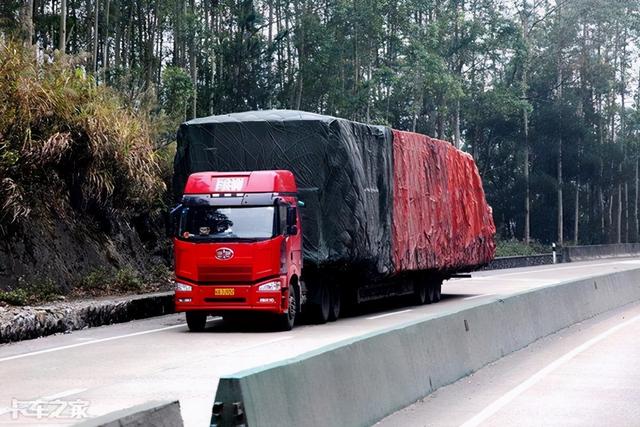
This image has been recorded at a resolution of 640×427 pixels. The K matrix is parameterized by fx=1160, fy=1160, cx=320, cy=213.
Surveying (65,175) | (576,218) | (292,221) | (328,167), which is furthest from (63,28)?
(576,218)

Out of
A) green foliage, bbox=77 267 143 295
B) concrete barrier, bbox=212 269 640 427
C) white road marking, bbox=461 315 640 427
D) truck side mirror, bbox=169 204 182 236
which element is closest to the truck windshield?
truck side mirror, bbox=169 204 182 236

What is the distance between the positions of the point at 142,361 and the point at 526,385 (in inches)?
214

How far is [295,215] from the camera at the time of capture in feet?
68.2

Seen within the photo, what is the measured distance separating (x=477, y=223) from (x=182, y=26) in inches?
1093

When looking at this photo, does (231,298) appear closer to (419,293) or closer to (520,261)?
(419,293)

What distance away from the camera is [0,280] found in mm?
23922

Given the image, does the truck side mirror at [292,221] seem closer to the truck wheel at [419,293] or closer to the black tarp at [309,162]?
the black tarp at [309,162]

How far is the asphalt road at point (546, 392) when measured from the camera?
1096 centimetres

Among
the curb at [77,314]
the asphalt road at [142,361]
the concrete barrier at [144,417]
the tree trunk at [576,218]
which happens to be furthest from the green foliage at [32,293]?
the tree trunk at [576,218]

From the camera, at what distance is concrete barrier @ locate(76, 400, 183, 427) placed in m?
5.77

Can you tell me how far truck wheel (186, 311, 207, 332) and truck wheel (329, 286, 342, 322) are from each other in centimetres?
315

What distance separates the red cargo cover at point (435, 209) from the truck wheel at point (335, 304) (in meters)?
1.65

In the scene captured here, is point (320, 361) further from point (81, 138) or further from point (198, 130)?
point (81, 138)

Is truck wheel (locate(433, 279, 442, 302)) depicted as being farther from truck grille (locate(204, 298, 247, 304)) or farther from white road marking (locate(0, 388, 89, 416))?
white road marking (locate(0, 388, 89, 416))
